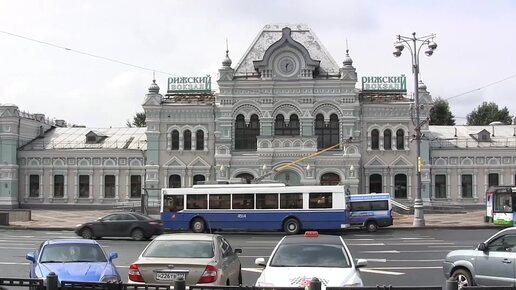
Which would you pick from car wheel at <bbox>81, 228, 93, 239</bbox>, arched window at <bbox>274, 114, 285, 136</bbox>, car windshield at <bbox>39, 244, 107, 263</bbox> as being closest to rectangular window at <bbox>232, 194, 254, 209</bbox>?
car wheel at <bbox>81, 228, 93, 239</bbox>

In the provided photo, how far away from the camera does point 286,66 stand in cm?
5556

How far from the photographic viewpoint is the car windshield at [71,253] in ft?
47.0

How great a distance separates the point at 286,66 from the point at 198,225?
2272 cm

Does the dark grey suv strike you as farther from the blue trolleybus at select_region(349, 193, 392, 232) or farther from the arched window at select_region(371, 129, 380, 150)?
the arched window at select_region(371, 129, 380, 150)

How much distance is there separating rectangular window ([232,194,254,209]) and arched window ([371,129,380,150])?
22820 mm

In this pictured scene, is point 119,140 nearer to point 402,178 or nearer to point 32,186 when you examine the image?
point 32,186

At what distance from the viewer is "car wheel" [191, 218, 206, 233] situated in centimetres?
3653

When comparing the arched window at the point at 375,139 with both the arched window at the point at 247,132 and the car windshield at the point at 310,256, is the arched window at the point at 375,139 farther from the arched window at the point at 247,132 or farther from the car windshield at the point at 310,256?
the car windshield at the point at 310,256

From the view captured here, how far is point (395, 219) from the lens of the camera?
155 ft

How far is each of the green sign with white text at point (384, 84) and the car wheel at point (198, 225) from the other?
26.3 metres

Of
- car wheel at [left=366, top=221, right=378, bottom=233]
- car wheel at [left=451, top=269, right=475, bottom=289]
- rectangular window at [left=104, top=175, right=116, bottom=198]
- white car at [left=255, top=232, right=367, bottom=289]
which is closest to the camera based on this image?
white car at [left=255, top=232, right=367, bottom=289]

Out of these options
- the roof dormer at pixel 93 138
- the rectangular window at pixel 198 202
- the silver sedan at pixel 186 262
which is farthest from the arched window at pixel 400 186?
the silver sedan at pixel 186 262

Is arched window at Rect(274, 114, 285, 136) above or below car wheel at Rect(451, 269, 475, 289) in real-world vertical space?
above

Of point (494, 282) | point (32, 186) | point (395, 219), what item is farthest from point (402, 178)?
point (494, 282)
